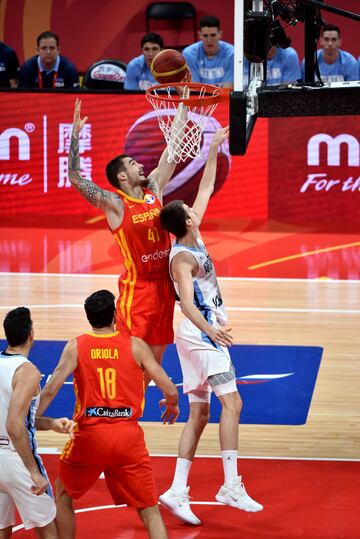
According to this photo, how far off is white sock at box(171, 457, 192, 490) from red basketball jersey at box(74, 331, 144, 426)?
1098 millimetres

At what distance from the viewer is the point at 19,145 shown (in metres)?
16.0

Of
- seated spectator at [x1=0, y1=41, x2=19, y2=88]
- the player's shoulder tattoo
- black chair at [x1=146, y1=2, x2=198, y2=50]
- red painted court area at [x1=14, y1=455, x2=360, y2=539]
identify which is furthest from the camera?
black chair at [x1=146, y1=2, x2=198, y2=50]

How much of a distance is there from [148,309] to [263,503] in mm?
1554

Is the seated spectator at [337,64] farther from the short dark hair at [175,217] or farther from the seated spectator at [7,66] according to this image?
the short dark hair at [175,217]

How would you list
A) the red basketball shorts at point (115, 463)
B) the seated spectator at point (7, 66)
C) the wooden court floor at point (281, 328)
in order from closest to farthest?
1. the red basketball shorts at point (115, 463)
2. the wooden court floor at point (281, 328)
3. the seated spectator at point (7, 66)

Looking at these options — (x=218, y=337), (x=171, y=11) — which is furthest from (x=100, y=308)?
(x=171, y=11)

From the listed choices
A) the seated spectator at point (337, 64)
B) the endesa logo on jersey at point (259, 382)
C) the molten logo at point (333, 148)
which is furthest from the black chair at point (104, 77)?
the endesa logo on jersey at point (259, 382)

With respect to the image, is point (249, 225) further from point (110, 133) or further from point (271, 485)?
point (271, 485)

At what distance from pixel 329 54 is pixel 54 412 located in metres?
8.26

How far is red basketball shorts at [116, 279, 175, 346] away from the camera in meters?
7.82

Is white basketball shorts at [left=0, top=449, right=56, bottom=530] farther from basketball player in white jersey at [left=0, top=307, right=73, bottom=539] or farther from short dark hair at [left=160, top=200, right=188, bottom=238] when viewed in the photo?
short dark hair at [left=160, top=200, right=188, bottom=238]

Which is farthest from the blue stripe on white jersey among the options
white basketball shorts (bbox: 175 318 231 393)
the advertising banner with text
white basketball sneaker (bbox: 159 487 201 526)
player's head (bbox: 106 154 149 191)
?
the advertising banner with text

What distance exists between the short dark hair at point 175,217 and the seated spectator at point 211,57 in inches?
344

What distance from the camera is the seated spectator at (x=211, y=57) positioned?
1583cm
